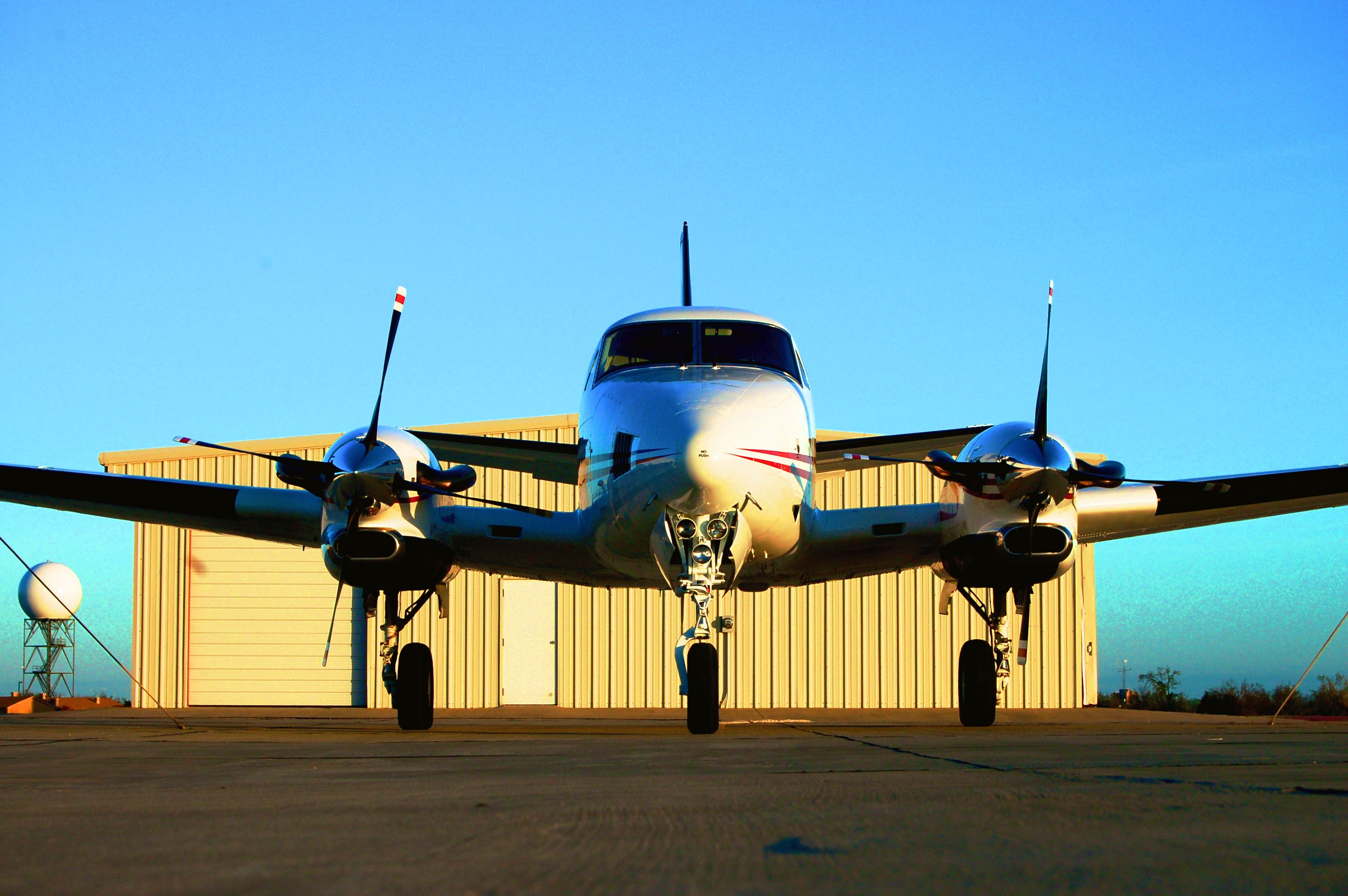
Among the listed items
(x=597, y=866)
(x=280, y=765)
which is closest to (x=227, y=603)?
(x=280, y=765)

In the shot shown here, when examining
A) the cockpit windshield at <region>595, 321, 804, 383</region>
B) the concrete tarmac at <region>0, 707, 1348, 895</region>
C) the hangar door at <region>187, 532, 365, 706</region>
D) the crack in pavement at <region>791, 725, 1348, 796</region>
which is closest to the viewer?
the concrete tarmac at <region>0, 707, 1348, 895</region>

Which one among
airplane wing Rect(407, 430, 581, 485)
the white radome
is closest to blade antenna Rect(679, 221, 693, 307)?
airplane wing Rect(407, 430, 581, 485)

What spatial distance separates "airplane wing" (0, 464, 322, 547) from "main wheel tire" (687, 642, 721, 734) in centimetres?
478

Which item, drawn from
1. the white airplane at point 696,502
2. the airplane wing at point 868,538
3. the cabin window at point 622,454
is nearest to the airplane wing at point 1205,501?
the white airplane at point 696,502

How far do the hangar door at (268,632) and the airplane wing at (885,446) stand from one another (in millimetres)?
13403

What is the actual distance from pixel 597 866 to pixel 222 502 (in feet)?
36.5

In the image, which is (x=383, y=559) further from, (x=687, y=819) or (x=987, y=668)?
(x=687, y=819)

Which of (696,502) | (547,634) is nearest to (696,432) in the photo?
(696,502)

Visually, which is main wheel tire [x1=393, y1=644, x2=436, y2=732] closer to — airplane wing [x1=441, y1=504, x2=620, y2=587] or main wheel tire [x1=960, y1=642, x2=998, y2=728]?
airplane wing [x1=441, y1=504, x2=620, y2=587]

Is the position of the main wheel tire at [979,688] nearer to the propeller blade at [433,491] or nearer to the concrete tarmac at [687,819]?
the propeller blade at [433,491]

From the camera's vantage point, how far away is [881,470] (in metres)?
24.4

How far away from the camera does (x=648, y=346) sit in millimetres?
11883

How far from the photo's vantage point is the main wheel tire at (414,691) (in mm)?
12852

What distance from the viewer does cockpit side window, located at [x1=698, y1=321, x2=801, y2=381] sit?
11.6m
